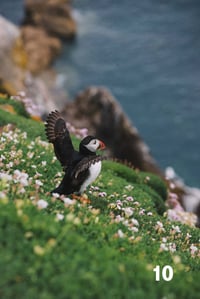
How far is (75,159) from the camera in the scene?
38.9 ft

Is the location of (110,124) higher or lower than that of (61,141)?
higher

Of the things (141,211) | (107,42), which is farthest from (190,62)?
(141,211)

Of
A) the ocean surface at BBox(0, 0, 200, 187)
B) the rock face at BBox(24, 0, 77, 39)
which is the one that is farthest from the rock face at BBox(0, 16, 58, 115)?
the rock face at BBox(24, 0, 77, 39)

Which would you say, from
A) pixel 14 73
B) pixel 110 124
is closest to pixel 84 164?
pixel 110 124

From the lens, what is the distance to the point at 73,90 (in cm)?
6303

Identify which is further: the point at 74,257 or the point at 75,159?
the point at 75,159

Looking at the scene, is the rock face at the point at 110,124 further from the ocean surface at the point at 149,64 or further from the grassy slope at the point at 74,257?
the grassy slope at the point at 74,257

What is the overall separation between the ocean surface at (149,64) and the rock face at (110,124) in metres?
14.4

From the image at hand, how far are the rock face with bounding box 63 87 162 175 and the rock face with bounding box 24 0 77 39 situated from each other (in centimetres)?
3347

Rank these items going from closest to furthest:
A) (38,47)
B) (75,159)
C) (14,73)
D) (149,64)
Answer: (75,159)
(14,73)
(38,47)
(149,64)

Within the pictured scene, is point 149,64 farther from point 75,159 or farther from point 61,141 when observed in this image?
point 75,159

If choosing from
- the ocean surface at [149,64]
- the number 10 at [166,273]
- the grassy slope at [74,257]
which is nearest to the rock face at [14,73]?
the ocean surface at [149,64]

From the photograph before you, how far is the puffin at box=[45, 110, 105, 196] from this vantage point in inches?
453

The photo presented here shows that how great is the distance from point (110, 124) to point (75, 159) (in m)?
26.3
